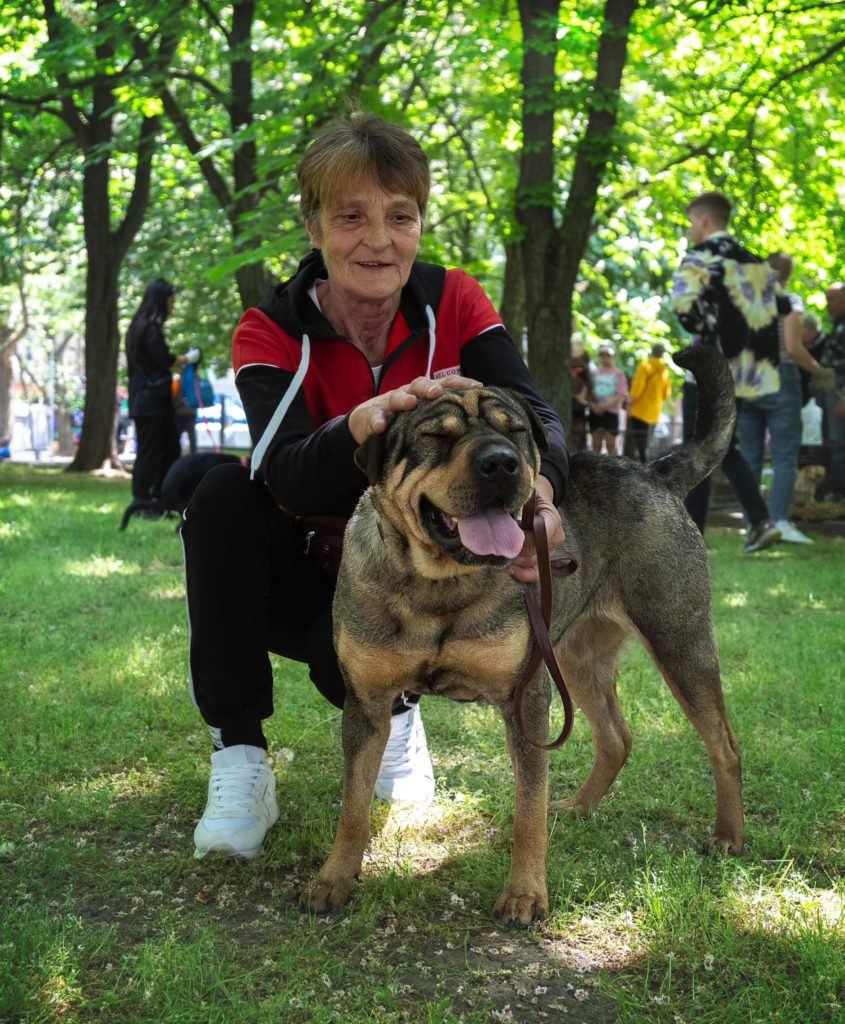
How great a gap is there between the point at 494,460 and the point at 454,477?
118 millimetres

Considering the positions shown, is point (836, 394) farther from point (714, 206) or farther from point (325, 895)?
point (325, 895)

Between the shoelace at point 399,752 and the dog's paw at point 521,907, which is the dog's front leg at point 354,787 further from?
the shoelace at point 399,752

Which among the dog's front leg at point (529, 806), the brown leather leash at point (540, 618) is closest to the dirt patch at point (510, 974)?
the dog's front leg at point (529, 806)

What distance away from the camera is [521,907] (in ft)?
10.1

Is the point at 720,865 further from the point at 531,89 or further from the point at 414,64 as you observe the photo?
the point at 414,64

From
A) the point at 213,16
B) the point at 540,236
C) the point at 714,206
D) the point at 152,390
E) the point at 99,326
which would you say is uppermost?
the point at 213,16

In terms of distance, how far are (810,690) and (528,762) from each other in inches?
106

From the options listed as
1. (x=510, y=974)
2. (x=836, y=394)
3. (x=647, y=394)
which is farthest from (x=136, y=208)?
(x=510, y=974)

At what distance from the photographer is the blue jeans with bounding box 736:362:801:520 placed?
401 inches

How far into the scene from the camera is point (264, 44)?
1792cm

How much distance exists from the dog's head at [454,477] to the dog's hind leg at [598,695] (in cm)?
109

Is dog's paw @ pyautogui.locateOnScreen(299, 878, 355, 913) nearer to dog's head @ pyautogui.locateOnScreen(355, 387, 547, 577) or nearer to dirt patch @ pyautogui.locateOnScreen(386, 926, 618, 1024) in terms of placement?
dirt patch @ pyautogui.locateOnScreen(386, 926, 618, 1024)

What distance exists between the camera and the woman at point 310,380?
137 inches

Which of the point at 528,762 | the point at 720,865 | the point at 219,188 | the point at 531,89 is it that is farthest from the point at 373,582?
the point at 219,188
